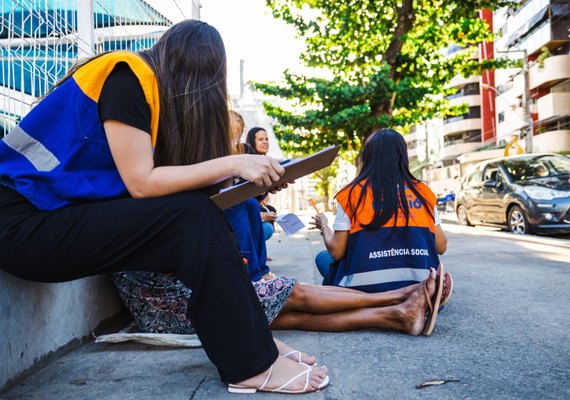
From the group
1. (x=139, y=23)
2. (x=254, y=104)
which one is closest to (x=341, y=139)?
(x=139, y=23)

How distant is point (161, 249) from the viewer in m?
1.69

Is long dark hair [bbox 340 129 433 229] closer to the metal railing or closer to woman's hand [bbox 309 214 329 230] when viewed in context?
woman's hand [bbox 309 214 329 230]

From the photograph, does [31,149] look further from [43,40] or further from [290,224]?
[290,224]

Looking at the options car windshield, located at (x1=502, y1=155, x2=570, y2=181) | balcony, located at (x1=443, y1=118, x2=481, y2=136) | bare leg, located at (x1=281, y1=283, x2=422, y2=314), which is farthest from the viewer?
balcony, located at (x1=443, y1=118, x2=481, y2=136)

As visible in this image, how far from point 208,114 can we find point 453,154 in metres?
52.4

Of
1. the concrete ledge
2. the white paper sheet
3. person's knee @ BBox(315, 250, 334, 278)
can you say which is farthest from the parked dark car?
the concrete ledge

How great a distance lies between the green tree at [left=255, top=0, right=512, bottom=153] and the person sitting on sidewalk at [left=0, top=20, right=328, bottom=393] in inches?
412

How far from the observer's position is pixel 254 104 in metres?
27.9

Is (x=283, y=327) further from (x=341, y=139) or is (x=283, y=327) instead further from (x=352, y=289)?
(x=341, y=139)

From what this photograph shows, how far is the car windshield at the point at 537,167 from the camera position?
28.6 feet

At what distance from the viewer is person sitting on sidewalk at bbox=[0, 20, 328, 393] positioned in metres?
1.64

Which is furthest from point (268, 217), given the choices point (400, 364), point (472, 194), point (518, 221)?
point (472, 194)

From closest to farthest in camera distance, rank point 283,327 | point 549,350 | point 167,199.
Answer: point 167,199 < point 549,350 < point 283,327

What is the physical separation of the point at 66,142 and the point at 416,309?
5.59 ft
